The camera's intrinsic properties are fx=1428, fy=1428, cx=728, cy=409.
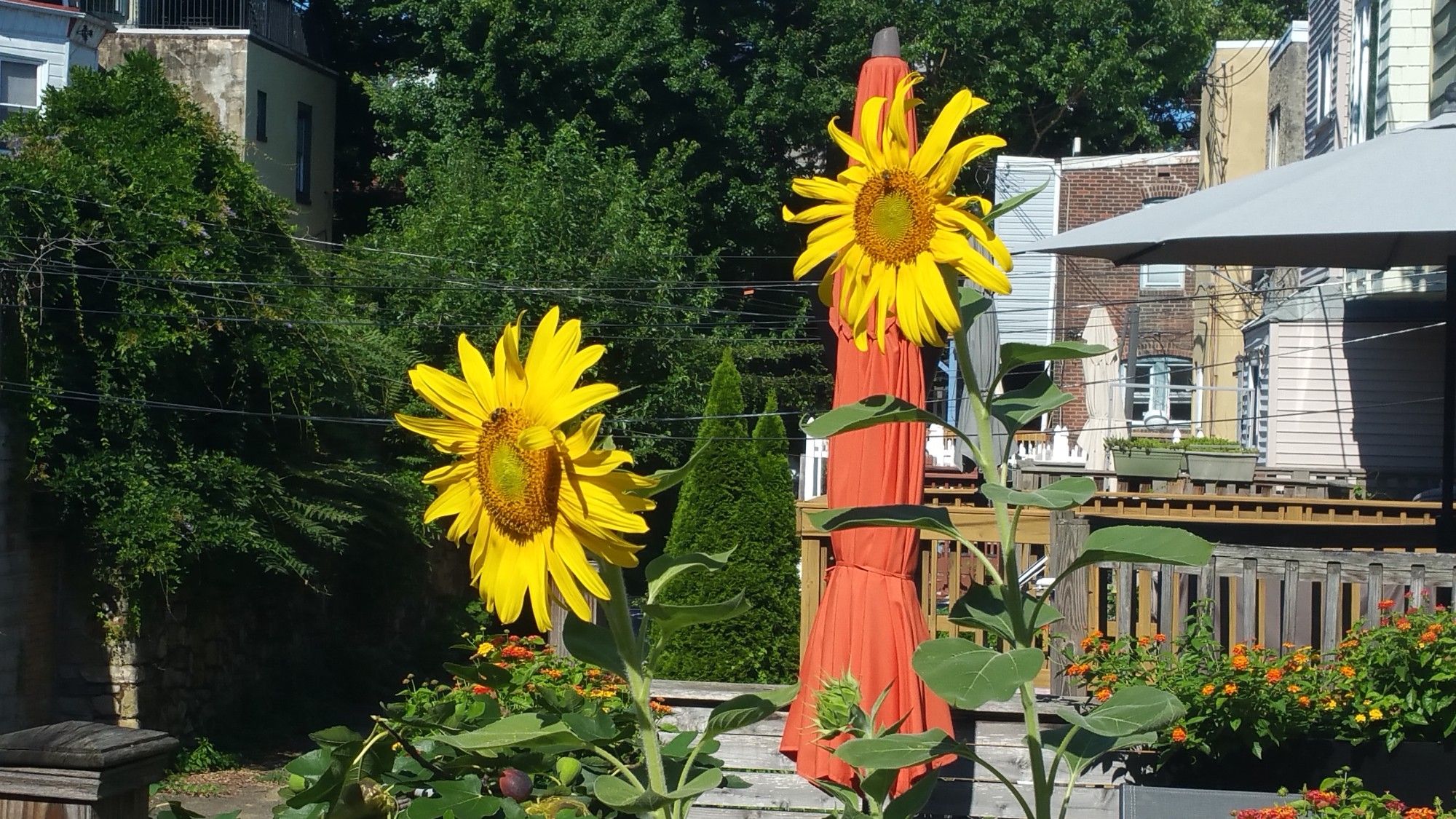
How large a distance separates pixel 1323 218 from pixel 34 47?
18882mm

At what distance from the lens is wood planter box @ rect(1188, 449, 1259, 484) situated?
13648 mm

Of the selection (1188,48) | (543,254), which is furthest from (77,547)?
(1188,48)

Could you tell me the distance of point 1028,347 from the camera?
133 cm

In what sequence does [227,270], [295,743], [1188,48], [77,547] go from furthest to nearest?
[1188,48] → [295,743] → [227,270] → [77,547]

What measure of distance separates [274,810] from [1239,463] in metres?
12.9

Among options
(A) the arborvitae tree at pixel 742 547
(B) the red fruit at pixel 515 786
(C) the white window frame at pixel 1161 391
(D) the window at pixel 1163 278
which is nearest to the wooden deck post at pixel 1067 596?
(B) the red fruit at pixel 515 786

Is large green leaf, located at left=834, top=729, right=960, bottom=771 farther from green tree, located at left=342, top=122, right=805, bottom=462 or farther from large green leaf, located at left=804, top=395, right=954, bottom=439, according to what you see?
green tree, located at left=342, top=122, right=805, bottom=462

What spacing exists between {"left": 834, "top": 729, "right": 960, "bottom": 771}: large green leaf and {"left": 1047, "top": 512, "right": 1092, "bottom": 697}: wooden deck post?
4326 mm

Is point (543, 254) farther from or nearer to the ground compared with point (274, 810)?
farther from the ground

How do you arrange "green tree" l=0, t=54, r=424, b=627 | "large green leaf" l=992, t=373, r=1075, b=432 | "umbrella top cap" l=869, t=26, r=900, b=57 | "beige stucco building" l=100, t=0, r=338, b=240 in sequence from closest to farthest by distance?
"large green leaf" l=992, t=373, r=1075, b=432
"umbrella top cap" l=869, t=26, r=900, b=57
"green tree" l=0, t=54, r=424, b=627
"beige stucco building" l=100, t=0, r=338, b=240

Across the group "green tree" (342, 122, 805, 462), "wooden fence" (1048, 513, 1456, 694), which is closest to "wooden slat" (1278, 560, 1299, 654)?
"wooden fence" (1048, 513, 1456, 694)

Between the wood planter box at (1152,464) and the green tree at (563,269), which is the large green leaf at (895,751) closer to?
the wood planter box at (1152,464)

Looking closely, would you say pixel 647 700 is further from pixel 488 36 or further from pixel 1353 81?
pixel 488 36

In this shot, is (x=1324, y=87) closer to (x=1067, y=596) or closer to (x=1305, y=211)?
(x=1305, y=211)
